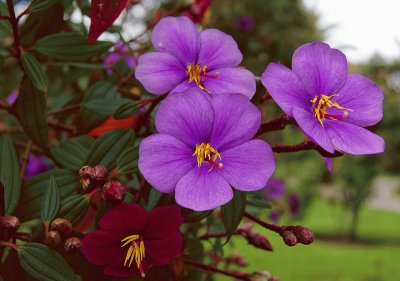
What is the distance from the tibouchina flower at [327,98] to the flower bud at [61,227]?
0.65 feet

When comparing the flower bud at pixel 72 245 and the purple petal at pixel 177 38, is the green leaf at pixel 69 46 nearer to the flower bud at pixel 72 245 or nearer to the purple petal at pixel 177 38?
the purple petal at pixel 177 38

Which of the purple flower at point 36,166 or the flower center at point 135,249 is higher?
the flower center at point 135,249

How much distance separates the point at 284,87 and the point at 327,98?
5 cm

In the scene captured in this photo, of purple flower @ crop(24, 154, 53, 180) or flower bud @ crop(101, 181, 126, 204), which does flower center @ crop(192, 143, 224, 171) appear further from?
purple flower @ crop(24, 154, 53, 180)

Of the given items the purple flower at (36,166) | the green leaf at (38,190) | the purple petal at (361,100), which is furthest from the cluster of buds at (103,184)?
the purple flower at (36,166)

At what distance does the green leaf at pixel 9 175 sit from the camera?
53 centimetres

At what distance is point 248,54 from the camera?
4.11 meters

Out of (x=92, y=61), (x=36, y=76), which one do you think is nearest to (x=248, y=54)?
(x=92, y=61)

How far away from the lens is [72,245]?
0.45m

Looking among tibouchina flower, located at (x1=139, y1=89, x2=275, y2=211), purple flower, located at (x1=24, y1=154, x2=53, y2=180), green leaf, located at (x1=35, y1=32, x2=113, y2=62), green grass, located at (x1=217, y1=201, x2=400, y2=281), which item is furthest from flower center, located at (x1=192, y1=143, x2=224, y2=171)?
green grass, located at (x1=217, y1=201, x2=400, y2=281)

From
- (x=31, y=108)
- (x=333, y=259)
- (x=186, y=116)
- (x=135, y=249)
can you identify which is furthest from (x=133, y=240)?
(x=333, y=259)

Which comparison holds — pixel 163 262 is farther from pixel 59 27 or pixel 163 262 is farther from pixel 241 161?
A: pixel 59 27

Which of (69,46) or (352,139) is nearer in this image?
(352,139)

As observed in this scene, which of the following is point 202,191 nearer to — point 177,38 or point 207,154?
point 207,154
